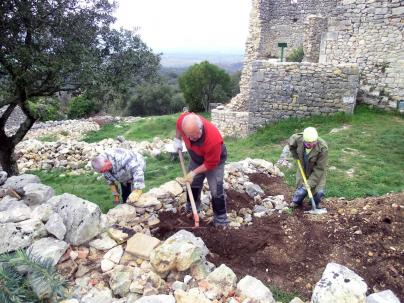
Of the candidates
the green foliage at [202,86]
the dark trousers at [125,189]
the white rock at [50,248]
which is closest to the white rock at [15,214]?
the white rock at [50,248]

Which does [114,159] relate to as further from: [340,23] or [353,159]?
[340,23]

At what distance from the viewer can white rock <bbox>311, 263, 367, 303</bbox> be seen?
368 cm

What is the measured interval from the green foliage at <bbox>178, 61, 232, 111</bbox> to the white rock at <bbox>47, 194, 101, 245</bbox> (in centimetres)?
2666

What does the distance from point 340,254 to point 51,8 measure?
20.4 ft

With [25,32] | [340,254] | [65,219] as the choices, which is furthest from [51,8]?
[340,254]

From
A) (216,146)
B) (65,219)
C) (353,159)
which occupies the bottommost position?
(353,159)

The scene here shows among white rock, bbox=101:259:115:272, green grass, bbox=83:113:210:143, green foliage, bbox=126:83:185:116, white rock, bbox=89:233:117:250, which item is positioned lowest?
green foliage, bbox=126:83:185:116

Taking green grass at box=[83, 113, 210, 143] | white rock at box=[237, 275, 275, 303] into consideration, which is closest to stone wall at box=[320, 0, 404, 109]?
green grass at box=[83, 113, 210, 143]

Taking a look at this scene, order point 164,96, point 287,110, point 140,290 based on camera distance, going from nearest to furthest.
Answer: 1. point 140,290
2. point 287,110
3. point 164,96

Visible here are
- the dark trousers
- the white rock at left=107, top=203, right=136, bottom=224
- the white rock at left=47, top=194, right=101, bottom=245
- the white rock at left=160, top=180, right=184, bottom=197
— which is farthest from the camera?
the dark trousers

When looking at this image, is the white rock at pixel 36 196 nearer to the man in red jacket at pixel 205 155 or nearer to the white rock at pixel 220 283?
the man in red jacket at pixel 205 155

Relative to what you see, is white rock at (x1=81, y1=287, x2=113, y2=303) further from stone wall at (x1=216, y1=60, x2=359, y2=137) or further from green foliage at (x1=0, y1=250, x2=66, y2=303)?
stone wall at (x1=216, y1=60, x2=359, y2=137)

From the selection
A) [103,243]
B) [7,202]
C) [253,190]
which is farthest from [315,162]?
[7,202]

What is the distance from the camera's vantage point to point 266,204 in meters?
6.69
